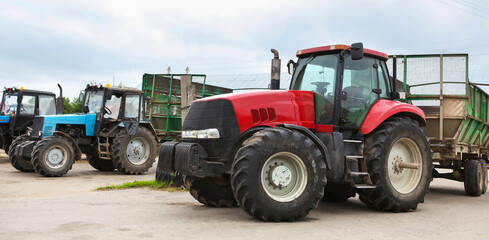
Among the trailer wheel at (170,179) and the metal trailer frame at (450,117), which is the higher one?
the metal trailer frame at (450,117)

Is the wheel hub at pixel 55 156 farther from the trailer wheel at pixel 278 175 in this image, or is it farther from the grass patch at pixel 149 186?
the trailer wheel at pixel 278 175

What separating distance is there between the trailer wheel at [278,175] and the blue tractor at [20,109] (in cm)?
1173

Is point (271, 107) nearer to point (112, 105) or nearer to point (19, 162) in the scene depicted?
point (112, 105)

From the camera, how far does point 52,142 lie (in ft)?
41.3

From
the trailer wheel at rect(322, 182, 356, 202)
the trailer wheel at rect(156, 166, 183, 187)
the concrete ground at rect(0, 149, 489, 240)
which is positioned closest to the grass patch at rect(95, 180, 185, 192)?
the trailer wheel at rect(156, 166, 183, 187)


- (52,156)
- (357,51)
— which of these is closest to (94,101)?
(52,156)

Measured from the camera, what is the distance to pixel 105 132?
45.9 ft

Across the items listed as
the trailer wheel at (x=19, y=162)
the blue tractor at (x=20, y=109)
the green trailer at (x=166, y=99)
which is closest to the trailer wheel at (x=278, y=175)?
the trailer wheel at (x=19, y=162)

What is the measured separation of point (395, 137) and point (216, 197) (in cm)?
273

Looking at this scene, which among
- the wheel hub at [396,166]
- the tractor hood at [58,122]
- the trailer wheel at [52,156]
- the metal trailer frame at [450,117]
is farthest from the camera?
the tractor hood at [58,122]

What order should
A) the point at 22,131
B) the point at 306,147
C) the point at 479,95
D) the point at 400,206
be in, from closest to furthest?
the point at 306,147 → the point at 400,206 → the point at 479,95 → the point at 22,131

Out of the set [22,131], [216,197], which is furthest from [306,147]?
[22,131]

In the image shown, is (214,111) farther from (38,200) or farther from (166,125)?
(166,125)

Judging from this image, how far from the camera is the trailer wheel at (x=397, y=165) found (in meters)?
7.01
